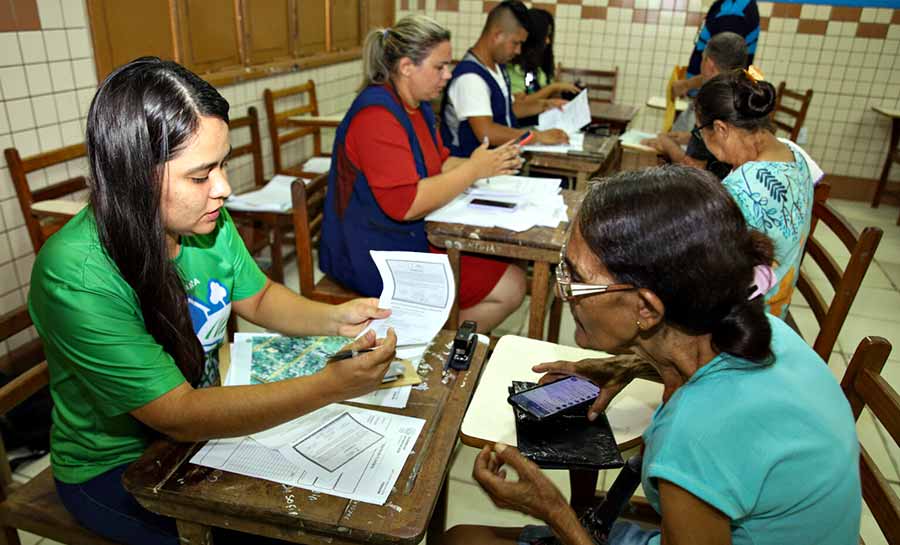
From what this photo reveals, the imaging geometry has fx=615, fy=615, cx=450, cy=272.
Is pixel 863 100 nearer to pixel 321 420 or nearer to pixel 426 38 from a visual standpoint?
pixel 426 38

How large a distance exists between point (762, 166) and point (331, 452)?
1.49 m

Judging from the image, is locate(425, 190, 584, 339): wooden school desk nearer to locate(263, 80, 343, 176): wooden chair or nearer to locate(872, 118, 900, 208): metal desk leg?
locate(263, 80, 343, 176): wooden chair

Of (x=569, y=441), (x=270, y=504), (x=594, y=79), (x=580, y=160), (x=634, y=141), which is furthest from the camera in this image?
(x=594, y=79)

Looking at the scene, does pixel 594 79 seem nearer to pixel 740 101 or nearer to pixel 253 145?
pixel 253 145

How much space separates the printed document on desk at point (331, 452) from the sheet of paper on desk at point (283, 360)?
6 centimetres

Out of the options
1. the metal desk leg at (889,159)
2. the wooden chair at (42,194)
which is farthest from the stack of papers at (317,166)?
the metal desk leg at (889,159)

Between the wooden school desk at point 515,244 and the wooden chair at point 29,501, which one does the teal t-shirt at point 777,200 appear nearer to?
the wooden school desk at point 515,244

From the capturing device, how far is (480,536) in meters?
1.24

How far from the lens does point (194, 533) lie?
103cm

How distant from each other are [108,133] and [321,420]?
63 centimetres

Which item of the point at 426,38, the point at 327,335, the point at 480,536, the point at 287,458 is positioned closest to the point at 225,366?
the point at 327,335

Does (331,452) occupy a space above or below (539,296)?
above

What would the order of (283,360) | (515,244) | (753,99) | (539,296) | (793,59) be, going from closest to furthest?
(283,360)
(753,99)
(515,244)
(539,296)
(793,59)

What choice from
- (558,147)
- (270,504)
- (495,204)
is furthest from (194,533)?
(558,147)
